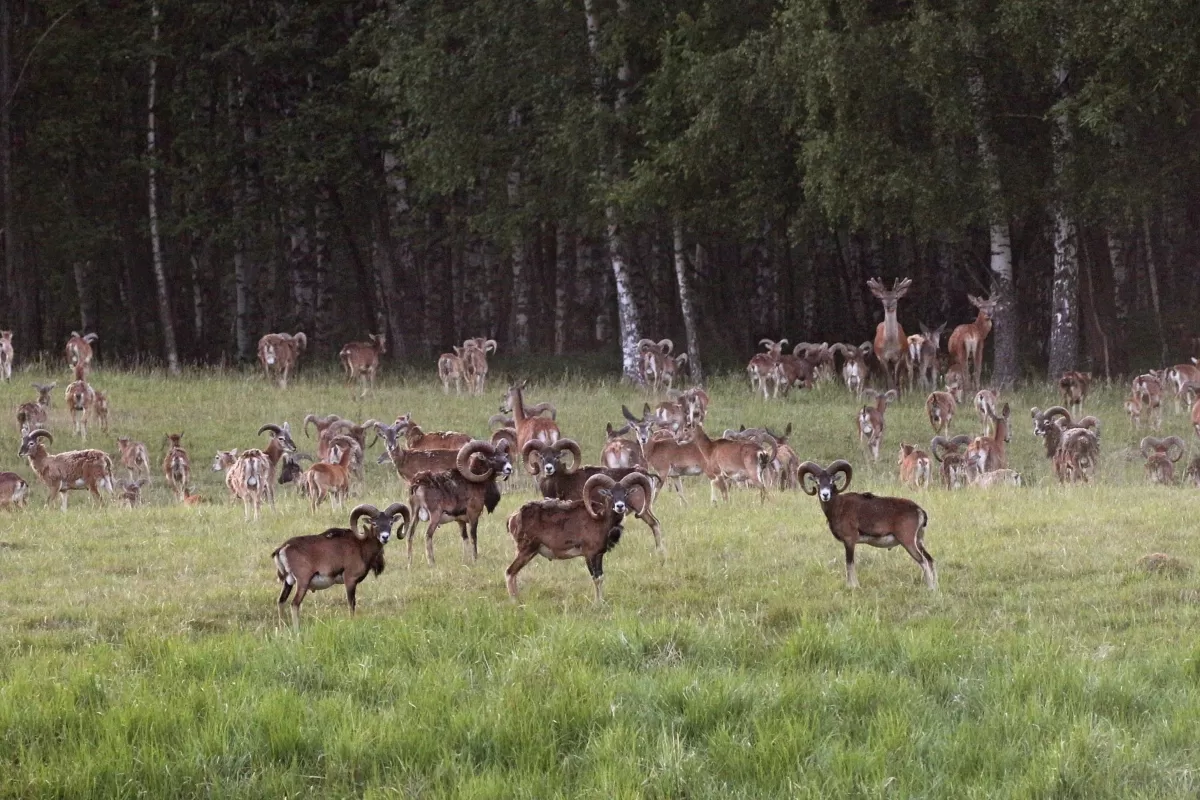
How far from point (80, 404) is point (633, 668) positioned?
1651 centimetres

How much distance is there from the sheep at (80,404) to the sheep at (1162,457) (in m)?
15.0

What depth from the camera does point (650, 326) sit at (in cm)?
4366

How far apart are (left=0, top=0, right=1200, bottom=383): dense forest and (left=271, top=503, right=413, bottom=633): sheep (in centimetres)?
1800

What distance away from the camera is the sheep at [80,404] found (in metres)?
24.3

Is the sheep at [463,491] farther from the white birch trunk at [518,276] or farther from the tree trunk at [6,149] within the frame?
the tree trunk at [6,149]

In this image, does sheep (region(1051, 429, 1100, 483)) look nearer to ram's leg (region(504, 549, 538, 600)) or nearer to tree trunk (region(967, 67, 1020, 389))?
tree trunk (region(967, 67, 1020, 389))

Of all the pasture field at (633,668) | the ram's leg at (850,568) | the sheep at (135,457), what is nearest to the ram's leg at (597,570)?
the pasture field at (633,668)

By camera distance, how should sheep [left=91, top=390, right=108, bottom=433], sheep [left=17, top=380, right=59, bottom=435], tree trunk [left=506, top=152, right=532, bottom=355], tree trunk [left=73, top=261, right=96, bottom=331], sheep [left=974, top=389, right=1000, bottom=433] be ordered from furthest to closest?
1. tree trunk [left=73, top=261, right=96, bottom=331]
2. tree trunk [left=506, top=152, right=532, bottom=355]
3. sheep [left=91, top=390, right=108, bottom=433]
4. sheep [left=974, top=389, right=1000, bottom=433]
5. sheep [left=17, top=380, right=59, bottom=435]

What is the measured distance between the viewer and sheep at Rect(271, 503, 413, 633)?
35.3 feet

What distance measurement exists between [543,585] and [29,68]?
1314 inches

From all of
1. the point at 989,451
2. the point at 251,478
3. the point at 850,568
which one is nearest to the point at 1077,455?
the point at 989,451

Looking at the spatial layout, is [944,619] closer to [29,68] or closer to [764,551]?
[764,551]

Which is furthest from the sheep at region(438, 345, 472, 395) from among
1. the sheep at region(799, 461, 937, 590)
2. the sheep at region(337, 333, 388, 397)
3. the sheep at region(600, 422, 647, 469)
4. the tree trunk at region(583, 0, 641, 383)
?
the sheep at region(799, 461, 937, 590)

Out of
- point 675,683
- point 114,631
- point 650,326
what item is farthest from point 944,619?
point 650,326
